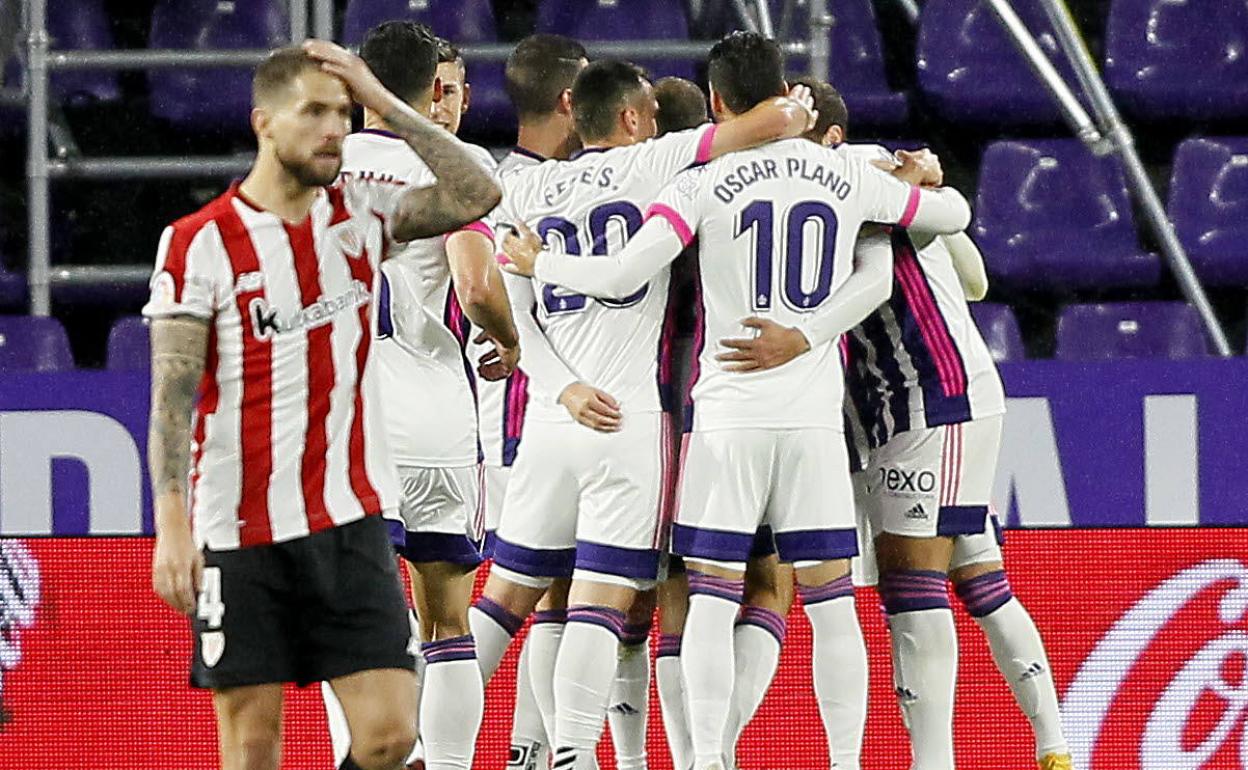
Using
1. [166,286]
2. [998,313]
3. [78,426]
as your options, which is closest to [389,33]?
[166,286]

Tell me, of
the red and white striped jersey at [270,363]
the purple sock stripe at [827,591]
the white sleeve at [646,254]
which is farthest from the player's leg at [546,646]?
the red and white striped jersey at [270,363]

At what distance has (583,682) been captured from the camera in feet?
17.5

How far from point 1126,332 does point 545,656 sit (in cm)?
341

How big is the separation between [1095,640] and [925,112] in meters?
3.61

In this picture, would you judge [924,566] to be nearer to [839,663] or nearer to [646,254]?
[839,663]

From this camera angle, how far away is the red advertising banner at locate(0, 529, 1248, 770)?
620cm

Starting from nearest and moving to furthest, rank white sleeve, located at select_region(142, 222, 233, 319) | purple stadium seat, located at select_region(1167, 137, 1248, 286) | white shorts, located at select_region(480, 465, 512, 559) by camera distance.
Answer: white sleeve, located at select_region(142, 222, 233, 319) < white shorts, located at select_region(480, 465, 512, 559) < purple stadium seat, located at select_region(1167, 137, 1248, 286)

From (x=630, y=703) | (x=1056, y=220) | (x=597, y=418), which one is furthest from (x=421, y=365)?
(x=1056, y=220)

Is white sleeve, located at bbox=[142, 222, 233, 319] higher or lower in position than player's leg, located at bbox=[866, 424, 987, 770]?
higher

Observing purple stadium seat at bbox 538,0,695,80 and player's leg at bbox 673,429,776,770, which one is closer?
player's leg at bbox 673,429,776,770

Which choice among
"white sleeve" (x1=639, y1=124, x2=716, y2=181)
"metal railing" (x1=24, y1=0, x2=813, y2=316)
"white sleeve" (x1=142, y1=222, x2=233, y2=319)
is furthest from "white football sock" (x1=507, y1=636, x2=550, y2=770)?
"metal railing" (x1=24, y1=0, x2=813, y2=316)

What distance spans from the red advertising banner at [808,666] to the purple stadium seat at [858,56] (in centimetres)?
319

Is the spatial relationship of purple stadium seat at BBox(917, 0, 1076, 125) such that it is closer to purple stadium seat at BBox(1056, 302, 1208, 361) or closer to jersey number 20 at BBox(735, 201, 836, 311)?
purple stadium seat at BBox(1056, 302, 1208, 361)

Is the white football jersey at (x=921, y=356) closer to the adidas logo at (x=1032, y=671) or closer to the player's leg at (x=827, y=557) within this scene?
the player's leg at (x=827, y=557)
